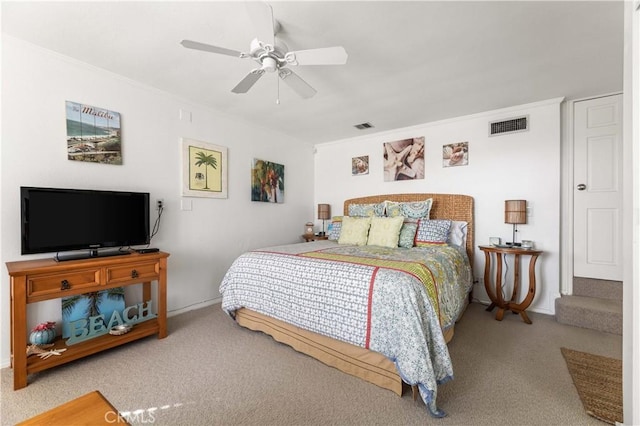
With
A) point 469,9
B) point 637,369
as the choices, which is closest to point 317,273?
point 637,369

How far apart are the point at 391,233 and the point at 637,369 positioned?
2.15 metres

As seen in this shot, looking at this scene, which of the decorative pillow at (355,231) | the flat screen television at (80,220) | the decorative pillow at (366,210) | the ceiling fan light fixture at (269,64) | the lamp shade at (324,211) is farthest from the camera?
the lamp shade at (324,211)

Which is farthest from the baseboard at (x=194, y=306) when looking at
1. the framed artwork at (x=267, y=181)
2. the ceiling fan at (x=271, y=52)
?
the ceiling fan at (x=271, y=52)

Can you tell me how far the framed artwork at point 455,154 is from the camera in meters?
3.71

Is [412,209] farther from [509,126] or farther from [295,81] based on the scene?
[295,81]

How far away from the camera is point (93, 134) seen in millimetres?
2525

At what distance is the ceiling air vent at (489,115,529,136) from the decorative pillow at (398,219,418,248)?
5.28 ft

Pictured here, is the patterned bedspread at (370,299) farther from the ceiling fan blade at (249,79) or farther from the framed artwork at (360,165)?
the framed artwork at (360,165)

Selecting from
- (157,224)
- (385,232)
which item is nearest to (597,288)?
(385,232)

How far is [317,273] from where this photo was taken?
6.95ft

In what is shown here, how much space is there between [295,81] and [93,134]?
1971 mm

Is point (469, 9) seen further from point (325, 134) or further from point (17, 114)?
point (17, 114)

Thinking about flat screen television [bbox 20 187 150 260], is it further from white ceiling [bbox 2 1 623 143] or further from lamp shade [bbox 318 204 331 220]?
lamp shade [bbox 318 204 331 220]

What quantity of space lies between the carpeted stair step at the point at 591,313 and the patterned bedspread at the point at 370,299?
1.20 metres
